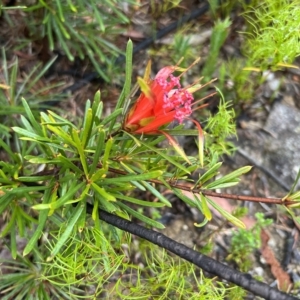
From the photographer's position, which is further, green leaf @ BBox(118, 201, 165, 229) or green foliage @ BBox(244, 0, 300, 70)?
green foliage @ BBox(244, 0, 300, 70)

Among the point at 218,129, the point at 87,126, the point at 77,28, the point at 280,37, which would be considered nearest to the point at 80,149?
the point at 87,126

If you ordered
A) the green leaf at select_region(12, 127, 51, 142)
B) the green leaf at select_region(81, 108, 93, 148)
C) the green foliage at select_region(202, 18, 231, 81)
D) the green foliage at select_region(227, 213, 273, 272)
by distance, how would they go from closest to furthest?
the green leaf at select_region(81, 108, 93, 148)
the green leaf at select_region(12, 127, 51, 142)
the green foliage at select_region(227, 213, 273, 272)
the green foliage at select_region(202, 18, 231, 81)

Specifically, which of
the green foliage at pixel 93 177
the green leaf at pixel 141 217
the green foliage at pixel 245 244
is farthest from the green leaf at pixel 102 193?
the green foliage at pixel 245 244

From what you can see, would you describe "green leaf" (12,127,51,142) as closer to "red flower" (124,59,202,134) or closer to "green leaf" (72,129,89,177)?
"green leaf" (72,129,89,177)

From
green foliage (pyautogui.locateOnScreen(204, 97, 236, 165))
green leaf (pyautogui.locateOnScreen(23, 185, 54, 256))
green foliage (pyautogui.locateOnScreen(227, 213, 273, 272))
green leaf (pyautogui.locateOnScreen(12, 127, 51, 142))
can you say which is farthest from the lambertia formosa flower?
green foliage (pyautogui.locateOnScreen(227, 213, 273, 272))

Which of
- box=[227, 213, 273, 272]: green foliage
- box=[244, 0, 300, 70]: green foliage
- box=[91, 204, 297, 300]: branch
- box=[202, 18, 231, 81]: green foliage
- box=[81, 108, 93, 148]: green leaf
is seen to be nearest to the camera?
box=[91, 204, 297, 300]: branch

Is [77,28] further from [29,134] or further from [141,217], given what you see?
[141,217]
